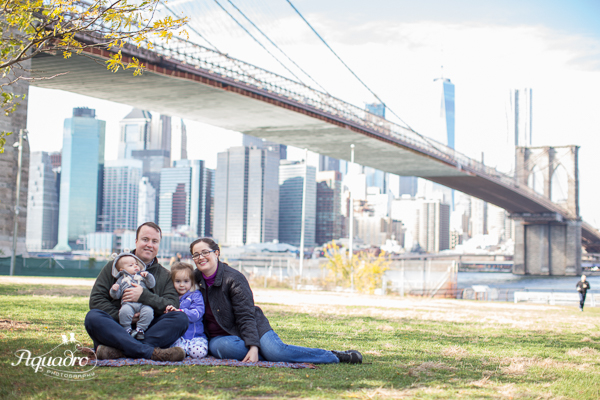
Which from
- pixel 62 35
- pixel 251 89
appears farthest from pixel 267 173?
pixel 62 35

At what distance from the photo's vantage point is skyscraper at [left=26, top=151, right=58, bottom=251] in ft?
570

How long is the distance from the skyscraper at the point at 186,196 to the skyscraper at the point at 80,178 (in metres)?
19.3

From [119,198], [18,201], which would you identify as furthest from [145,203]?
[18,201]

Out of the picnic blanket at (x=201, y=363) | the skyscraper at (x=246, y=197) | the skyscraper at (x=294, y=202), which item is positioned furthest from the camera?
the skyscraper at (x=246, y=197)

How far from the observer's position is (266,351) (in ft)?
16.0

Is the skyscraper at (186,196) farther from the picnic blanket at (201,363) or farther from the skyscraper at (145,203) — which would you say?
the picnic blanket at (201,363)

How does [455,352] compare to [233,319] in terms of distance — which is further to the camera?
[455,352]

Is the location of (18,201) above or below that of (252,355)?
above

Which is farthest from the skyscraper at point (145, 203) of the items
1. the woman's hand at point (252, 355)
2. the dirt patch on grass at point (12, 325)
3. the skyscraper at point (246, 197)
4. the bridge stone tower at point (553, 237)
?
the woman's hand at point (252, 355)

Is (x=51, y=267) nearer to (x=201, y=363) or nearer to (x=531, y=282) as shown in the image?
(x=201, y=363)

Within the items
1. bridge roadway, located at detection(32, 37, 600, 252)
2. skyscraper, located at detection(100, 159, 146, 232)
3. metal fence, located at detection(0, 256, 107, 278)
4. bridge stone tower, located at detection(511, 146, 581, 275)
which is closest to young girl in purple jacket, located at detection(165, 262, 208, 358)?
bridge roadway, located at detection(32, 37, 600, 252)

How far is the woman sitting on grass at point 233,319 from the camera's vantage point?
484 centimetres

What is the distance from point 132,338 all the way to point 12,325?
110 inches

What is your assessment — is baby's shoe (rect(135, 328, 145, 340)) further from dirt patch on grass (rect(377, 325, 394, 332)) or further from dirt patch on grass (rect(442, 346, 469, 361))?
dirt patch on grass (rect(377, 325, 394, 332))
